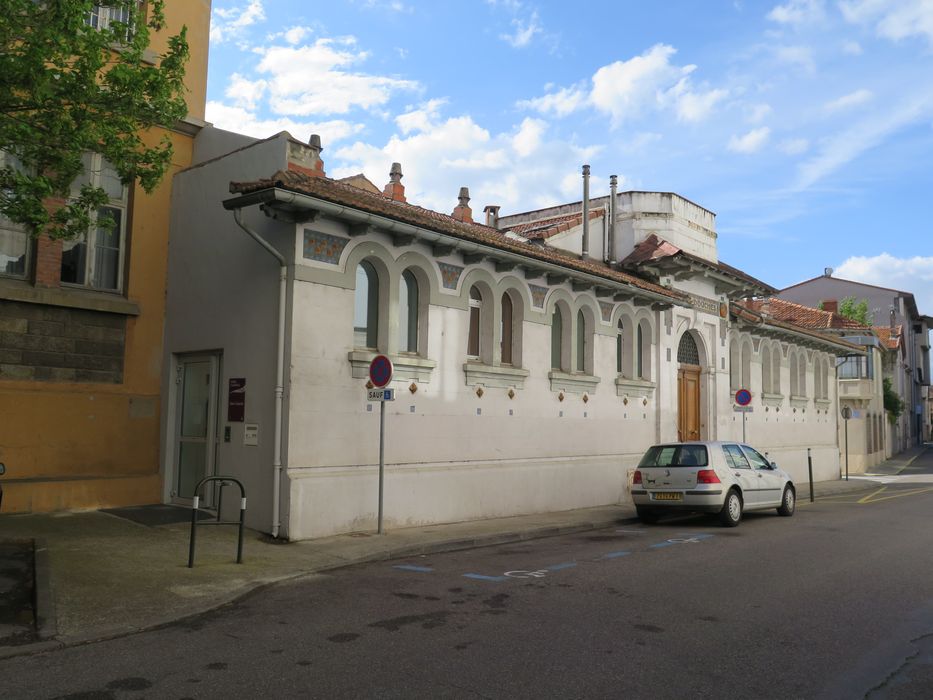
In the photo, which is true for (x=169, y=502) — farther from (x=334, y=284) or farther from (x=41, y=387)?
(x=334, y=284)

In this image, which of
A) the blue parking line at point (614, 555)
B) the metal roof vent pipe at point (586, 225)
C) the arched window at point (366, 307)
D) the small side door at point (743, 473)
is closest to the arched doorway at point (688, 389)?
the metal roof vent pipe at point (586, 225)

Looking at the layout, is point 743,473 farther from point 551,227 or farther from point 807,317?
point 807,317

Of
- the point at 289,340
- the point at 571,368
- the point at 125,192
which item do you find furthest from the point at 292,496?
the point at 571,368

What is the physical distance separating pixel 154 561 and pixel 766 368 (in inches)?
961

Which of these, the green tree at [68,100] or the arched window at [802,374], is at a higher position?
the green tree at [68,100]

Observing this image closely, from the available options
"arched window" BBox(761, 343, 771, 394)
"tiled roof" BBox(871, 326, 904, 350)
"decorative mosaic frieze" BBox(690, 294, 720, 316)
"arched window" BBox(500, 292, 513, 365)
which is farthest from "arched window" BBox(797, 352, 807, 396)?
"tiled roof" BBox(871, 326, 904, 350)

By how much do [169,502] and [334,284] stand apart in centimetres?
492

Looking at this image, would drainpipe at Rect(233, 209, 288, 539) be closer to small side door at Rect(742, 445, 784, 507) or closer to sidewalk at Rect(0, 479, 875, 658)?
sidewalk at Rect(0, 479, 875, 658)

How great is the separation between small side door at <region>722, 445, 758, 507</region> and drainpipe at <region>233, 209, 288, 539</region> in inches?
324

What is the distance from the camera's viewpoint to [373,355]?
12.9m

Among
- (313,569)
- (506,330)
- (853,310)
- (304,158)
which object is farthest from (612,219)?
(853,310)

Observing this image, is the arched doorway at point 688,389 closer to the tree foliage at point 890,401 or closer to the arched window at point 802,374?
the arched window at point 802,374

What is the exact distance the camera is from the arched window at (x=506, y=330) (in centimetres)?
1619

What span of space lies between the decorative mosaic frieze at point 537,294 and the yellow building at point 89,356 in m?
7.10
